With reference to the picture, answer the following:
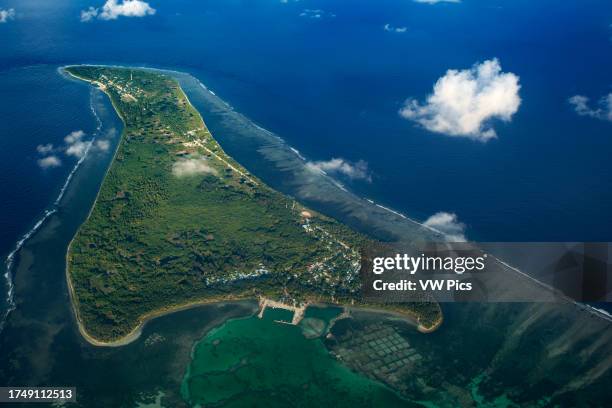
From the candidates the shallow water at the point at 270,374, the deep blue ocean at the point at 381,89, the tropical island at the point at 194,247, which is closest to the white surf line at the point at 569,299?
the deep blue ocean at the point at 381,89

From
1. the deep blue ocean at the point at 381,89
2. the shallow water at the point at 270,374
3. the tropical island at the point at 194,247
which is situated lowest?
the shallow water at the point at 270,374

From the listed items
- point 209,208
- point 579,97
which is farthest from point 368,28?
point 209,208

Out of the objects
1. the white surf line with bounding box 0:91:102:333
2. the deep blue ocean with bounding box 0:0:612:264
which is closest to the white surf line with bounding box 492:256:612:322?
the deep blue ocean with bounding box 0:0:612:264

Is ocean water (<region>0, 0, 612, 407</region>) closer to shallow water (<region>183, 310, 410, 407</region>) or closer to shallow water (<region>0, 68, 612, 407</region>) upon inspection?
shallow water (<region>0, 68, 612, 407</region>)

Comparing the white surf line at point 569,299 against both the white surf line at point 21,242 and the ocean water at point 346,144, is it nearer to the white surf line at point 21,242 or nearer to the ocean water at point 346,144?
the ocean water at point 346,144

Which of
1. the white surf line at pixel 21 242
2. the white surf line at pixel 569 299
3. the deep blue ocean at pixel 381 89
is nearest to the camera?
the white surf line at pixel 569 299

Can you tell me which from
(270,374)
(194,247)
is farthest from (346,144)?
(270,374)
